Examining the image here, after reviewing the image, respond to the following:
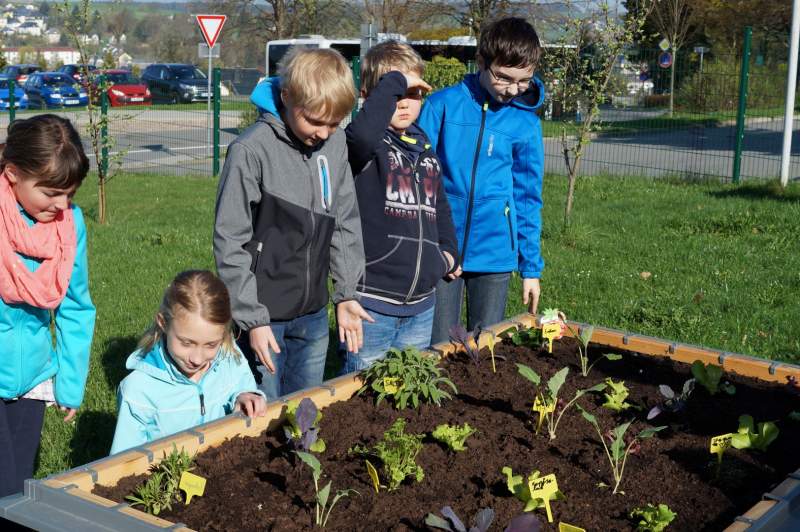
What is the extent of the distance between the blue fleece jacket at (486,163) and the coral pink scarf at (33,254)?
1.69 meters

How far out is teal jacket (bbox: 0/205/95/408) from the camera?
2807mm

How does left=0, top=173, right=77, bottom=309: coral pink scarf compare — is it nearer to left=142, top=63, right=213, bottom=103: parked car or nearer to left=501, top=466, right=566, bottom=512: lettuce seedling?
left=501, top=466, right=566, bottom=512: lettuce seedling

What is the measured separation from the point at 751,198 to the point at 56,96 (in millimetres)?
19771

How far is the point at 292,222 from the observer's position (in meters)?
3.07

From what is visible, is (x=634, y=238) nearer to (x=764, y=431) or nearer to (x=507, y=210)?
(x=507, y=210)

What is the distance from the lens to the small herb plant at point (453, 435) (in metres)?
2.68

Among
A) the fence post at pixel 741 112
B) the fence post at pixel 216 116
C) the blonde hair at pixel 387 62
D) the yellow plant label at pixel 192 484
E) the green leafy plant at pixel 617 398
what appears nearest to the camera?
the yellow plant label at pixel 192 484

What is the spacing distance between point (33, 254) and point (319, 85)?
0.99 meters

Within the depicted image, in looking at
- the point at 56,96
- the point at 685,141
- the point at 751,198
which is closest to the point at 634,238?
the point at 751,198

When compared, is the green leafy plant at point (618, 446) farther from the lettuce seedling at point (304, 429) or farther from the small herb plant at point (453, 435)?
the lettuce seedling at point (304, 429)

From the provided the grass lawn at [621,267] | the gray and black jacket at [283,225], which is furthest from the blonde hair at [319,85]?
the grass lawn at [621,267]

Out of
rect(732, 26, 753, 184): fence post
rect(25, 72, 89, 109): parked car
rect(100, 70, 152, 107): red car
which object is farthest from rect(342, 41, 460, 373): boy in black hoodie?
rect(100, 70, 152, 107): red car

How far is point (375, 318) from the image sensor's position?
3588 mm

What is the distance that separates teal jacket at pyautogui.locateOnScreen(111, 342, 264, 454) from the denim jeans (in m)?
0.26
